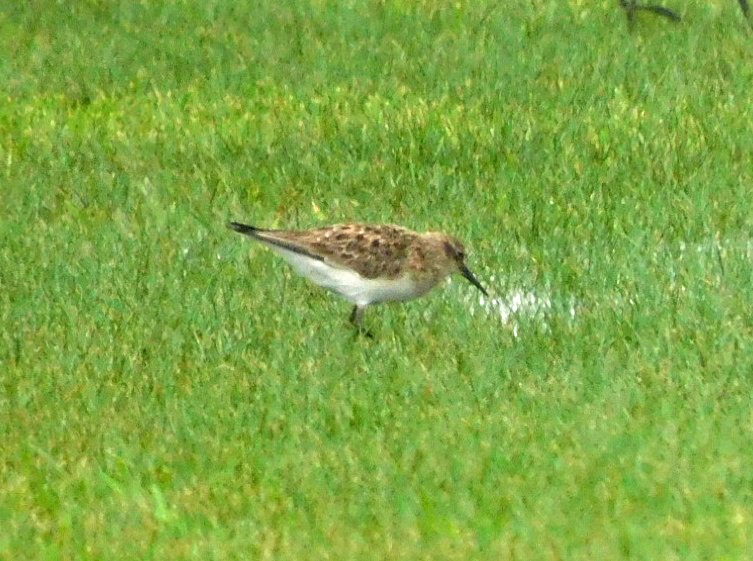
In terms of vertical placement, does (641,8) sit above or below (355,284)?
below

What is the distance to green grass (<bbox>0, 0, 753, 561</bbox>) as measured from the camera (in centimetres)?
729

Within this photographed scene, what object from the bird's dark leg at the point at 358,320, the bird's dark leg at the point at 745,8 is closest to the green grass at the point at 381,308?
the bird's dark leg at the point at 358,320

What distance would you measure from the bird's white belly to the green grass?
19 centimetres

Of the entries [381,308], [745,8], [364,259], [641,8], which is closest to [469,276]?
[381,308]

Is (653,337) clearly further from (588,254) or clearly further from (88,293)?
(88,293)

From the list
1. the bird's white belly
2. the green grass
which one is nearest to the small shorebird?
the bird's white belly

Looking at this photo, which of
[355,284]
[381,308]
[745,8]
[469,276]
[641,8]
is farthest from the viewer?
[641,8]

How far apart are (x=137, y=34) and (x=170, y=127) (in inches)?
156

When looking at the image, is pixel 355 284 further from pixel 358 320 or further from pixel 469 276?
pixel 469 276

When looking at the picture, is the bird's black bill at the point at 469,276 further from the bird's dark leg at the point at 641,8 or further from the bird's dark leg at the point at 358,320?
the bird's dark leg at the point at 641,8

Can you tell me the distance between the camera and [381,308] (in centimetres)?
1027

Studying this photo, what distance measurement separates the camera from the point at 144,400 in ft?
28.6

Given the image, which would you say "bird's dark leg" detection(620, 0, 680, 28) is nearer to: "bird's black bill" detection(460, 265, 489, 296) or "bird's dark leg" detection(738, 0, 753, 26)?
"bird's dark leg" detection(738, 0, 753, 26)

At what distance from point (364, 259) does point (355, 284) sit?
140 millimetres
